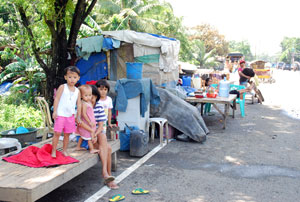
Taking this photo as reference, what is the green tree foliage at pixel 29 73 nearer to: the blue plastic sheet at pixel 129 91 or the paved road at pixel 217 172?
the blue plastic sheet at pixel 129 91

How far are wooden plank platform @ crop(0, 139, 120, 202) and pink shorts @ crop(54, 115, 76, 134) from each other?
451 millimetres

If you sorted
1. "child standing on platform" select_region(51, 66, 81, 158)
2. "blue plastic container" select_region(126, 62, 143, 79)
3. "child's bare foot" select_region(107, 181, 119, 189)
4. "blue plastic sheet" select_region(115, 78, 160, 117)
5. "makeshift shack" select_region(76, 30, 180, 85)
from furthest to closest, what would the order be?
"makeshift shack" select_region(76, 30, 180, 85), "blue plastic container" select_region(126, 62, 143, 79), "blue plastic sheet" select_region(115, 78, 160, 117), "child's bare foot" select_region(107, 181, 119, 189), "child standing on platform" select_region(51, 66, 81, 158)

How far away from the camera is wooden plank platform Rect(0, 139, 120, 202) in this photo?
315cm

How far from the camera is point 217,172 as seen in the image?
5.31 m

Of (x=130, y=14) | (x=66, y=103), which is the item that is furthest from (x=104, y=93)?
(x=130, y=14)

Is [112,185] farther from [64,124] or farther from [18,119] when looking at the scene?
[18,119]

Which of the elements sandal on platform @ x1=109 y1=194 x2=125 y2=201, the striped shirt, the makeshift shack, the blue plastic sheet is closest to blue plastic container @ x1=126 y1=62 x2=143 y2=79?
the blue plastic sheet

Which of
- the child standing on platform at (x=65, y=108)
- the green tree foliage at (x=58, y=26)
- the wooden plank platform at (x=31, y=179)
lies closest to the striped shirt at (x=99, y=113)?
the child standing on platform at (x=65, y=108)

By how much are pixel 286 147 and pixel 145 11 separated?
17.6 m

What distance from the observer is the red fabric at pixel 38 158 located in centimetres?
398

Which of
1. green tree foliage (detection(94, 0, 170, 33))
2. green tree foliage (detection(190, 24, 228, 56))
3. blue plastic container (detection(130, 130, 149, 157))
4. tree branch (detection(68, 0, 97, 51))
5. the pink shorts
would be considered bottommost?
blue plastic container (detection(130, 130, 149, 157))

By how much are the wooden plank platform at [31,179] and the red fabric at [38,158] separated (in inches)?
3.5

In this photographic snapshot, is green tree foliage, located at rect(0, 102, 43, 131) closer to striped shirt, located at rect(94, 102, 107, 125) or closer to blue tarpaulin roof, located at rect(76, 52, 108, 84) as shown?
blue tarpaulin roof, located at rect(76, 52, 108, 84)

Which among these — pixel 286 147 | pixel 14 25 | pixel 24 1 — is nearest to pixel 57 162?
pixel 24 1
